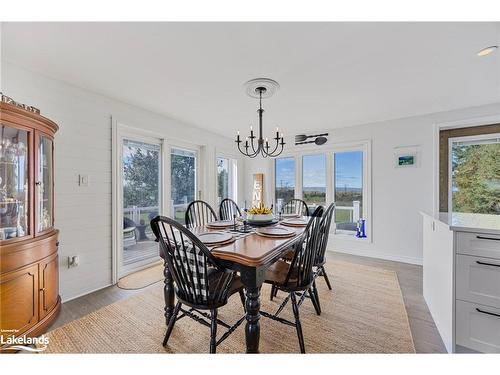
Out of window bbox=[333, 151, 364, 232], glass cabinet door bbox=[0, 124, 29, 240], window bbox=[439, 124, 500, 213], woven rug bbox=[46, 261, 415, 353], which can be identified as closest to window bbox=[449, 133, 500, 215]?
window bbox=[439, 124, 500, 213]

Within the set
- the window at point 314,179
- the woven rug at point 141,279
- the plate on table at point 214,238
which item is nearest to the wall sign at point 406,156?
the window at point 314,179

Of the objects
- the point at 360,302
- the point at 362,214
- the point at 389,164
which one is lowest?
the point at 360,302

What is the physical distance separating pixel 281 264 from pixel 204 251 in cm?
106

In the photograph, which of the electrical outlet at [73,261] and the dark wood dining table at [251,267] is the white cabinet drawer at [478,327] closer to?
the dark wood dining table at [251,267]

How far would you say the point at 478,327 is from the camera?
1.58m

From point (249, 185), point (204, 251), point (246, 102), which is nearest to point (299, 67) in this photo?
point (246, 102)

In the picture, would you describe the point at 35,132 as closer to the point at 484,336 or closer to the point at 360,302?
the point at 360,302

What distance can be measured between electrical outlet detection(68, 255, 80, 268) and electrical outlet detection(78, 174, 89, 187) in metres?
0.78

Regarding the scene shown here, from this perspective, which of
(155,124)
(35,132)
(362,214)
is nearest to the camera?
(35,132)

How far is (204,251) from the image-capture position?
Result: 4.58 feet

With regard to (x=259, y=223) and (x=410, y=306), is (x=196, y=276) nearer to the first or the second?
(x=259, y=223)

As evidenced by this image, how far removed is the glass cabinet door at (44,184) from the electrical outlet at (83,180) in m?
0.40

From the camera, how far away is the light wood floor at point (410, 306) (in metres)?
1.81

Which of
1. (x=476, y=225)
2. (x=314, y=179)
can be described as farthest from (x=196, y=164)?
(x=476, y=225)
